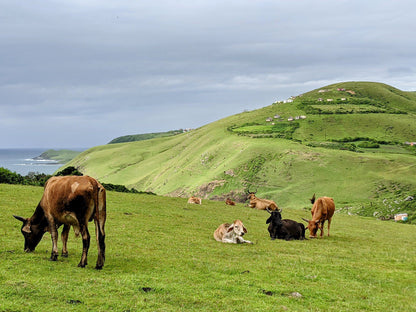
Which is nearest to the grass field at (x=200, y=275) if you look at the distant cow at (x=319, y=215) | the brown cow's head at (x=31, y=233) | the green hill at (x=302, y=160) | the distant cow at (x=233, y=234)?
the brown cow's head at (x=31, y=233)

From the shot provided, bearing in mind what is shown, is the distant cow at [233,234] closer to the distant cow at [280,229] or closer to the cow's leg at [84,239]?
the distant cow at [280,229]

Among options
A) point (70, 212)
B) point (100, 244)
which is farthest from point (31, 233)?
point (100, 244)

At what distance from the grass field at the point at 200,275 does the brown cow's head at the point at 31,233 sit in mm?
338

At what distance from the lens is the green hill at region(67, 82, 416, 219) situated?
246 feet

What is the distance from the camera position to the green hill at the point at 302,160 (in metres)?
75.1

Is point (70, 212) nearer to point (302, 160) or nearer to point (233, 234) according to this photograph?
point (233, 234)

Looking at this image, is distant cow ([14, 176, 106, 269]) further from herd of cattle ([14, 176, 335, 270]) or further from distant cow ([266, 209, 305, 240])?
distant cow ([266, 209, 305, 240])

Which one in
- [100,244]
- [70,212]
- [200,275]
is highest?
[70,212]

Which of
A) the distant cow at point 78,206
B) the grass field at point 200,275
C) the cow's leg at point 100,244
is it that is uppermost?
the distant cow at point 78,206

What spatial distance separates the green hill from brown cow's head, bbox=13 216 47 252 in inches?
2034

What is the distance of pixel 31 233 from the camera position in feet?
44.9

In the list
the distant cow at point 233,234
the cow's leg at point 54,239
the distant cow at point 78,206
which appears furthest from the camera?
the distant cow at point 233,234

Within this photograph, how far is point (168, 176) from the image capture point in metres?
123

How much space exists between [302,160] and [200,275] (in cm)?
8329
